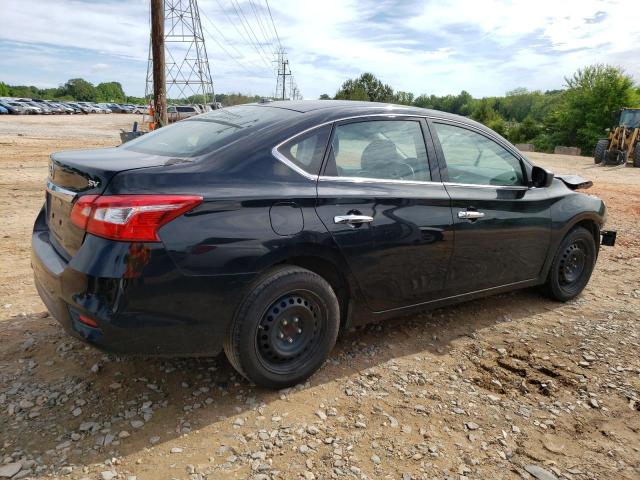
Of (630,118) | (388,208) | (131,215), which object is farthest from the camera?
(630,118)

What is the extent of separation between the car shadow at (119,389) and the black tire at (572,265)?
1.17 m

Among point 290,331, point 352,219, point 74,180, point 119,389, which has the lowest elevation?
point 119,389

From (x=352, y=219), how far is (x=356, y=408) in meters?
1.10

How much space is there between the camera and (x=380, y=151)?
3.31m

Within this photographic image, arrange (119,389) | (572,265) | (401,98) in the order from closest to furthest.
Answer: (119,389) → (572,265) → (401,98)

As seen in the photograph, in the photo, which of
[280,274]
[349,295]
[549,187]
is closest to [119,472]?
[280,274]

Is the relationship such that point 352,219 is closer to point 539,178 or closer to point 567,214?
point 539,178

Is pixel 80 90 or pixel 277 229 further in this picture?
pixel 80 90

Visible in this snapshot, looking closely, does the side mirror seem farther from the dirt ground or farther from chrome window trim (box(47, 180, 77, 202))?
chrome window trim (box(47, 180, 77, 202))

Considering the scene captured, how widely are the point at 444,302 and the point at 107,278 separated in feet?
7.70

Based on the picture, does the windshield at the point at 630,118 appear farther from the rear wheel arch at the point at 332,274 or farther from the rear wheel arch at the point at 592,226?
the rear wheel arch at the point at 332,274

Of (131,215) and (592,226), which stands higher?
(131,215)

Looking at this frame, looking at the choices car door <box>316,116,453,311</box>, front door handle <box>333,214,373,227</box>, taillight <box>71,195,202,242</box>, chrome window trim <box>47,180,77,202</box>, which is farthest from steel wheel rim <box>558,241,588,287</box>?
chrome window trim <box>47,180,77,202</box>

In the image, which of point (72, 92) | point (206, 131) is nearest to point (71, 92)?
point (72, 92)
